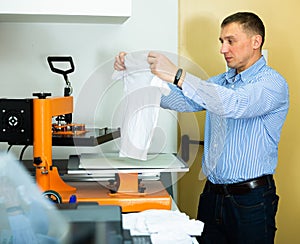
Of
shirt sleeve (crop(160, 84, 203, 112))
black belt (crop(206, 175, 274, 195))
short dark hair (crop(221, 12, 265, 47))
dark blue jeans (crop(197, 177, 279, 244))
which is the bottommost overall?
dark blue jeans (crop(197, 177, 279, 244))

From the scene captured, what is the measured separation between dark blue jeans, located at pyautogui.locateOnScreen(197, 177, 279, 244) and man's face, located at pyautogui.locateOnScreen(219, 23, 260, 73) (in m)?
0.46

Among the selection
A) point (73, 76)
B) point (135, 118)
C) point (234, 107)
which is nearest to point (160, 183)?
point (135, 118)

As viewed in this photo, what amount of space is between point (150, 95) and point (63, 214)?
873mm

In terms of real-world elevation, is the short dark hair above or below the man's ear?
above

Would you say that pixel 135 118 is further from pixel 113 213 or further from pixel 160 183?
pixel 113 213

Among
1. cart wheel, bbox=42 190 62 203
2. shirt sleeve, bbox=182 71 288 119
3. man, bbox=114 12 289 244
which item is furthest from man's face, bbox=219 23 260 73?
cart wheel, bbox=42 190 62 203

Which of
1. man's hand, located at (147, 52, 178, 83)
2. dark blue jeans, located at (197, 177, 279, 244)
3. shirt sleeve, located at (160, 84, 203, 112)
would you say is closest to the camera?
man's hand, located at (147, 52, 178, 83)

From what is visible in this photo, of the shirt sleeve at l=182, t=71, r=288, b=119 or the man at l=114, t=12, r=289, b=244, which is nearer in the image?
the shirt sleeve at l=182, t=71, r=288, b=119

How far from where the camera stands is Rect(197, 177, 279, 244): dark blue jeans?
1810 millimetres

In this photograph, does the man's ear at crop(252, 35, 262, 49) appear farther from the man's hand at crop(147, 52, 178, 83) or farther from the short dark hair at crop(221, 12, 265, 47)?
the man's hand at crop(147, 52, 178, 83)

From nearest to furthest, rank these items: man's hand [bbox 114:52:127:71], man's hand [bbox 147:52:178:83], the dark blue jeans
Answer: man's hand [bbox 147:52:178:83]
man's hand [bbox 114:52:127:71]
the dark blue jeans

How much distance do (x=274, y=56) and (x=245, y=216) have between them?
888 mm

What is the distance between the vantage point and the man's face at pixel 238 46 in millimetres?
1849

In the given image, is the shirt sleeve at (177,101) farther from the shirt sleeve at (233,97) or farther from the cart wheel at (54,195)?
the cart wheel at (54,195)
